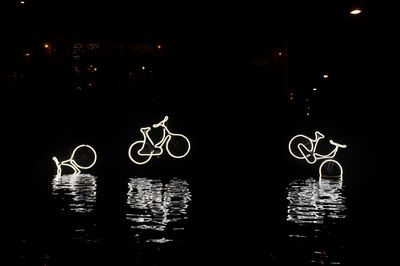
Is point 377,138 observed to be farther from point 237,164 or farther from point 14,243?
point 14,243

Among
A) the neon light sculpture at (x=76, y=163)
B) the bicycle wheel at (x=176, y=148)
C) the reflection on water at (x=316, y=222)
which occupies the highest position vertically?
the bicycle wheel at (x=176, y=148)

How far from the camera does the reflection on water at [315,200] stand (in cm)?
1038

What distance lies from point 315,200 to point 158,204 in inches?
149

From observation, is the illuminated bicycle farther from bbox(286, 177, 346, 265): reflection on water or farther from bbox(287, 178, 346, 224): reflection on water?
bbox(286, 177, 346, 265): reflection on water

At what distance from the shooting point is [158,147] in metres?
19.0

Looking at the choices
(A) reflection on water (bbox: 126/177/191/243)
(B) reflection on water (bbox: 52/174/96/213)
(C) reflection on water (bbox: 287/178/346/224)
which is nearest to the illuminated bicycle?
(B) reflection on water (bbox: 52/174/96/213)

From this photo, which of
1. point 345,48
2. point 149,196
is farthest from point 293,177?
point 149,196

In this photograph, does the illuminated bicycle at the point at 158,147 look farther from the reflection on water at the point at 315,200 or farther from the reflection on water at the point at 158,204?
the reflection on water at the point at 315,200

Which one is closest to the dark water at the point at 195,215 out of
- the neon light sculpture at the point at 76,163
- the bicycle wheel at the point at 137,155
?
the neon light sculpture at the point at 76,163

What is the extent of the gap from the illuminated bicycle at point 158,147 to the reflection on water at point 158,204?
2.47 m

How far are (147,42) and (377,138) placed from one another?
10.7m

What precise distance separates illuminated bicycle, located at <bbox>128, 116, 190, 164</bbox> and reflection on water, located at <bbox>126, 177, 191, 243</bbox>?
8.11 feet

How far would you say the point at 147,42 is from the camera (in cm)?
2361

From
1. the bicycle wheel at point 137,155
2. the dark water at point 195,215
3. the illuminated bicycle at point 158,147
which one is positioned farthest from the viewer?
the bicycle wheel at point 137,155
